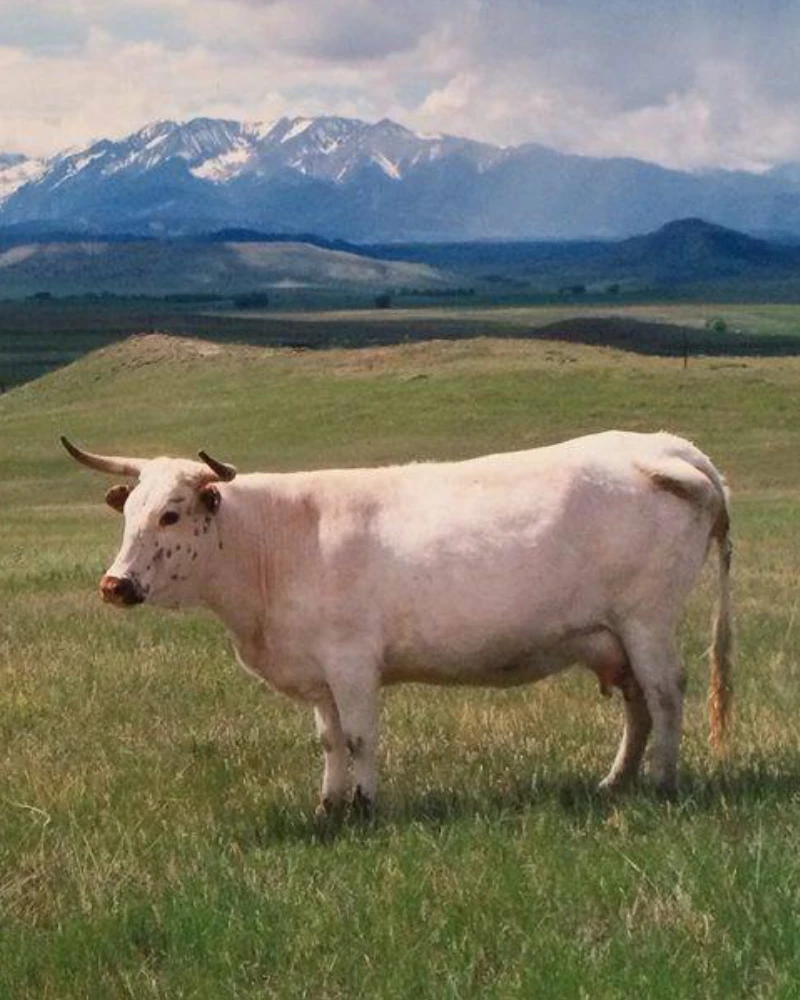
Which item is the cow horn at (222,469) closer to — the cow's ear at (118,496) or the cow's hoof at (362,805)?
the cow's ear at (118,496)

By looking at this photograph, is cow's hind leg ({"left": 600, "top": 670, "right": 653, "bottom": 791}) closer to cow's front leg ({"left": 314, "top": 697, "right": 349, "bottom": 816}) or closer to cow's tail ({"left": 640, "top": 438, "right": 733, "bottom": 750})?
cow's tail ({"left": 640, "top": 438, "right": 733, "bottom": 750})

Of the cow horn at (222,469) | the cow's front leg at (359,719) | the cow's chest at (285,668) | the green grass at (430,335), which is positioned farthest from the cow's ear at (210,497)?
the green grass at (430,335)

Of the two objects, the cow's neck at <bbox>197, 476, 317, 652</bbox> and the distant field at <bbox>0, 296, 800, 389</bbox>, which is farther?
the distant field at <bbox>0, 296, 800, 389</bbox>

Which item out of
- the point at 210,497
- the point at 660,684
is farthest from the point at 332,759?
the point at 660,684

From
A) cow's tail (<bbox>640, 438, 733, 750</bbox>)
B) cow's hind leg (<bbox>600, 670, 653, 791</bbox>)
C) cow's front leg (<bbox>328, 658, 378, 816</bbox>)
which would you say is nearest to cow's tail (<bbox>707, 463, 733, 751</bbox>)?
cow's tail (<bbox>640, 438, 733, 750</bbox>)

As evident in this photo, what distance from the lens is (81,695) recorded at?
12.2m

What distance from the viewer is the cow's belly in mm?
8969

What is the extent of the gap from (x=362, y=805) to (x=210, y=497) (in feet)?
5.88

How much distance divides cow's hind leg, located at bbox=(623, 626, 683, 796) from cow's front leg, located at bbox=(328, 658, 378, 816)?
4.58 feet

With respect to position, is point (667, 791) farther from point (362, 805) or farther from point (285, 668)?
point (285, 668)

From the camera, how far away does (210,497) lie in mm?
9086

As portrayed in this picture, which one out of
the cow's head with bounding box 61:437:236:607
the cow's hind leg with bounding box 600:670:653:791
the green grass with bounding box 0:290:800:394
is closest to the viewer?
the cow's head with bounding box 61:437:236:607

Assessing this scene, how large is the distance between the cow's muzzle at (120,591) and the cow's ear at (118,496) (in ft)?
2.01

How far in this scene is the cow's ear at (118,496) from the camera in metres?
9.18
